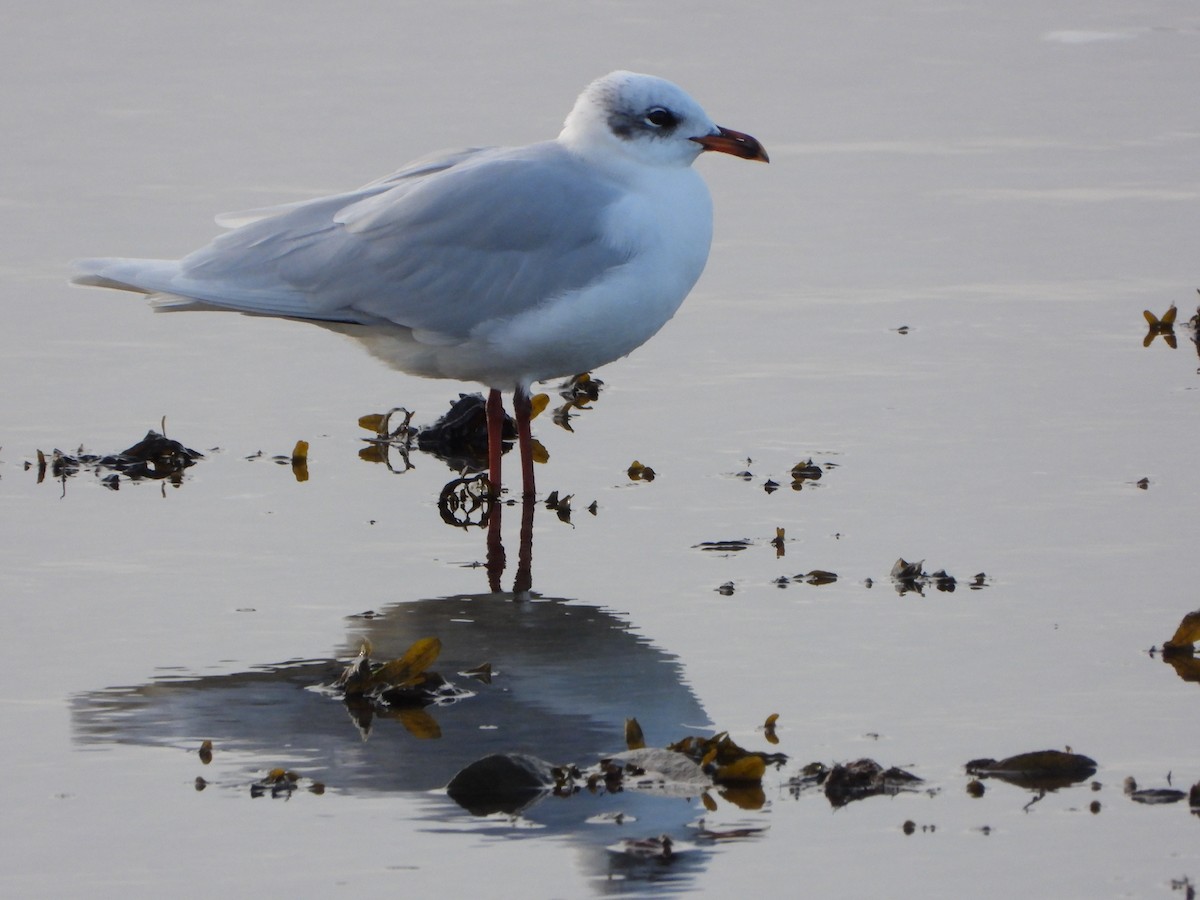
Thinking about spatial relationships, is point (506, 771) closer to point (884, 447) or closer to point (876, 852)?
point (876, 852)

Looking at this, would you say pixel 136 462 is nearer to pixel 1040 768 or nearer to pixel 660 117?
pixel 660 117

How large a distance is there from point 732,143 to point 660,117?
1.05 feet

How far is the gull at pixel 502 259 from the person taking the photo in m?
6.96

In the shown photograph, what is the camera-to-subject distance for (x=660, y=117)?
7.31m

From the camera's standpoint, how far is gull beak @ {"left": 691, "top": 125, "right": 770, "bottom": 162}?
24.4ft

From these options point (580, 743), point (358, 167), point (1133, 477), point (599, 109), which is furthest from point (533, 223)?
point (358, 167)

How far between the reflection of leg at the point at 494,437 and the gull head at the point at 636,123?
85cm

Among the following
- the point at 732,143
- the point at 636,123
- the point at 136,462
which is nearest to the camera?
the point at 136,462

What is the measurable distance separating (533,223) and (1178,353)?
2.65m

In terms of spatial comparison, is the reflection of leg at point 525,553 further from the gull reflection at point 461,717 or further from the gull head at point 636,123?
the gull head at point 636,123

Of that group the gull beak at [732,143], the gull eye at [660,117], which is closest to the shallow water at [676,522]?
the gull beak at [732,143]

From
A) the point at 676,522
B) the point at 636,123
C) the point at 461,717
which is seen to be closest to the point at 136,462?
the point at 676,522

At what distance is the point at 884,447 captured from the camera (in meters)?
7.25

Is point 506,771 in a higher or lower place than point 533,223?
lower
